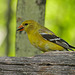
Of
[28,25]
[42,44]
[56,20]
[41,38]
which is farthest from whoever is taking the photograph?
[56,20]

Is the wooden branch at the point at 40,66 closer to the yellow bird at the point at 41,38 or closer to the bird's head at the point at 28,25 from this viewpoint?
the yellow bird at the point at 41,38

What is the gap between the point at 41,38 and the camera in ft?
20.5

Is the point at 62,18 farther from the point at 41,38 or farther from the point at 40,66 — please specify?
the point at 40,66

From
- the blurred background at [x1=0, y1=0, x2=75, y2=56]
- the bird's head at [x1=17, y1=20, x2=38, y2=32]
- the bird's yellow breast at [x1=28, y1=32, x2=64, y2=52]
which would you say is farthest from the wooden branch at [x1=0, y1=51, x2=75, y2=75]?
the blurred background at [x1=0, y1=0, x2=75, y2=56]

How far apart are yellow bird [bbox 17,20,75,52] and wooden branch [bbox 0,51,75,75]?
1944mm

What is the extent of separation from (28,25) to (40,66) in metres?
3.10

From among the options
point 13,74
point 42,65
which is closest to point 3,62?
point 13,74

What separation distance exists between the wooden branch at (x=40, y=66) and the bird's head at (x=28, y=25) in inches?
107

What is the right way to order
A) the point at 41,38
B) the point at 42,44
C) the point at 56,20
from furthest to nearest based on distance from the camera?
the point at 56,20 → the point at 41,38 → the point at 42,44

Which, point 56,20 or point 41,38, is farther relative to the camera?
point 56,20

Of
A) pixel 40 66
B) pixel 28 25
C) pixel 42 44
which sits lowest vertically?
pixel 42 44

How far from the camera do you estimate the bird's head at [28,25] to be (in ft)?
22.1

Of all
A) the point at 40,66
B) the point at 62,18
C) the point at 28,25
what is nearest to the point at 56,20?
the point at 62,18

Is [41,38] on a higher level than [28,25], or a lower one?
lower
